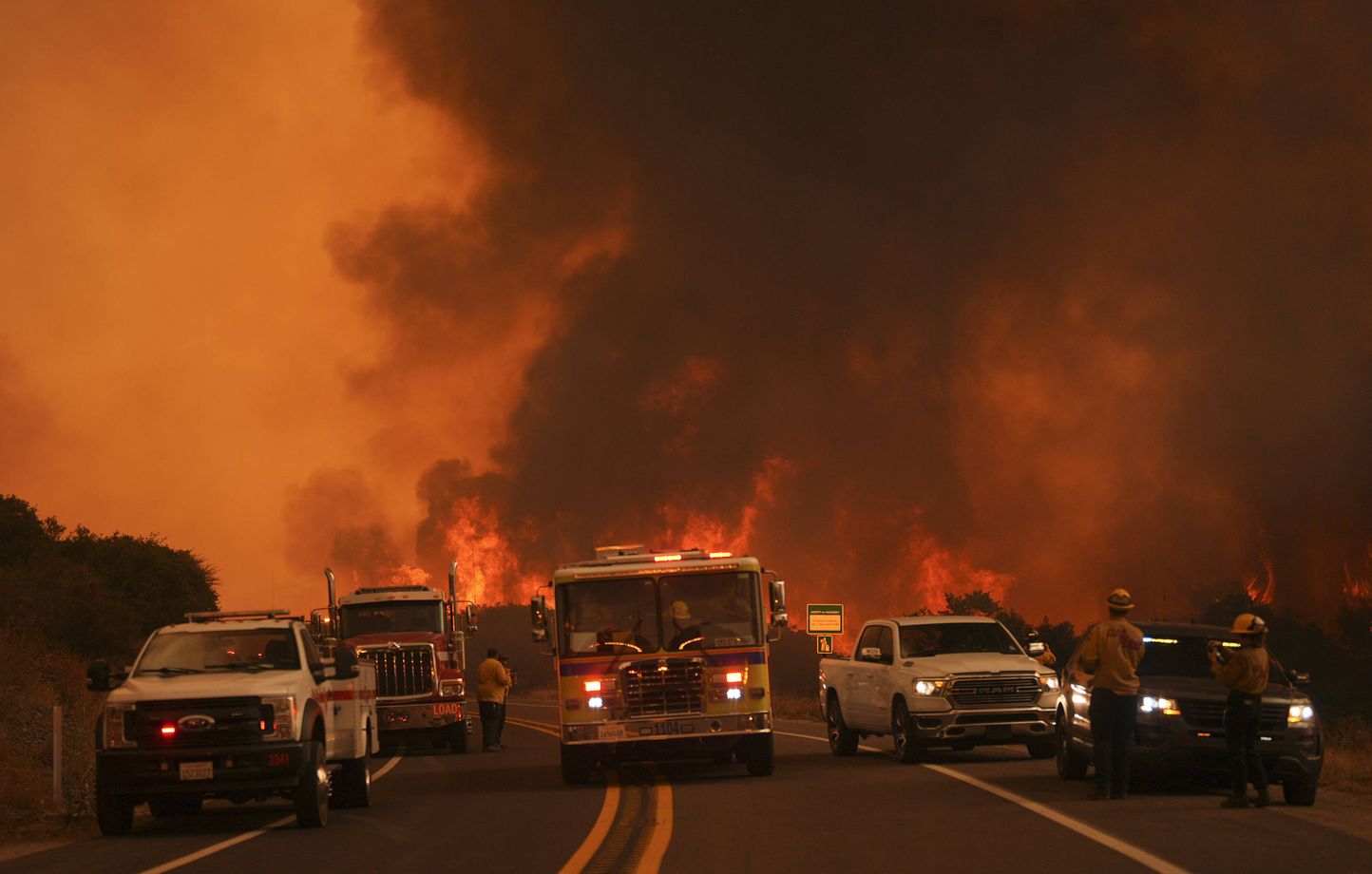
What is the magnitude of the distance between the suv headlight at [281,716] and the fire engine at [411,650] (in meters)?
12.6

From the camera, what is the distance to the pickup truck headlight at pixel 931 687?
68.2ft

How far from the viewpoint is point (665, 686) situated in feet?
65.4

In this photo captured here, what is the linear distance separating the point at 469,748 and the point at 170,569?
5148 cm

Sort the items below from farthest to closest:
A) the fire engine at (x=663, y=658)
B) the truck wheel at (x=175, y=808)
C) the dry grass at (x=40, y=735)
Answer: the fire engine at (x=663, y=658), the dry grass at (x=40, y=735), the truck wheel at (x=175, y=808)

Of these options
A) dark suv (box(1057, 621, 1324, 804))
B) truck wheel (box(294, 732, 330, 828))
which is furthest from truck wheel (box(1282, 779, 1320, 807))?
truck wheel (box(294, 732, 330, 828))

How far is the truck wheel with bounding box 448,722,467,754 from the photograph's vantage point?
29.9 meters

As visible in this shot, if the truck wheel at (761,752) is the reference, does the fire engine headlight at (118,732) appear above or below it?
above

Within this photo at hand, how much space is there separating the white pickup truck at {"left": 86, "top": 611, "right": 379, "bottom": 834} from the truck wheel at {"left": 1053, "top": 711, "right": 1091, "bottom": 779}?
315 inches

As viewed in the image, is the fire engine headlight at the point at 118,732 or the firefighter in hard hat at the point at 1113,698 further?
the firefighter in hard hat at the point at 1113,698

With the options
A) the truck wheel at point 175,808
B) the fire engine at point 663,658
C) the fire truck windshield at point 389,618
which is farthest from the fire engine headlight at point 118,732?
the fire truck windshield at point 389,618

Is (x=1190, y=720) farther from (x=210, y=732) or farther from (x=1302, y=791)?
(x=210, y=732)

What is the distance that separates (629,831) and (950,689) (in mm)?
7538

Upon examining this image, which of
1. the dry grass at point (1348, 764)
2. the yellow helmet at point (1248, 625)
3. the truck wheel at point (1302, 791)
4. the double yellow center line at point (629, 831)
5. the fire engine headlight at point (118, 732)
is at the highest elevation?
the yellow helmet at point (1248, 625)

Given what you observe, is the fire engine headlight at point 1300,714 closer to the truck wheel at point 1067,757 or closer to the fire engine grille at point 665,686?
the truck wheel at point 1067,757
